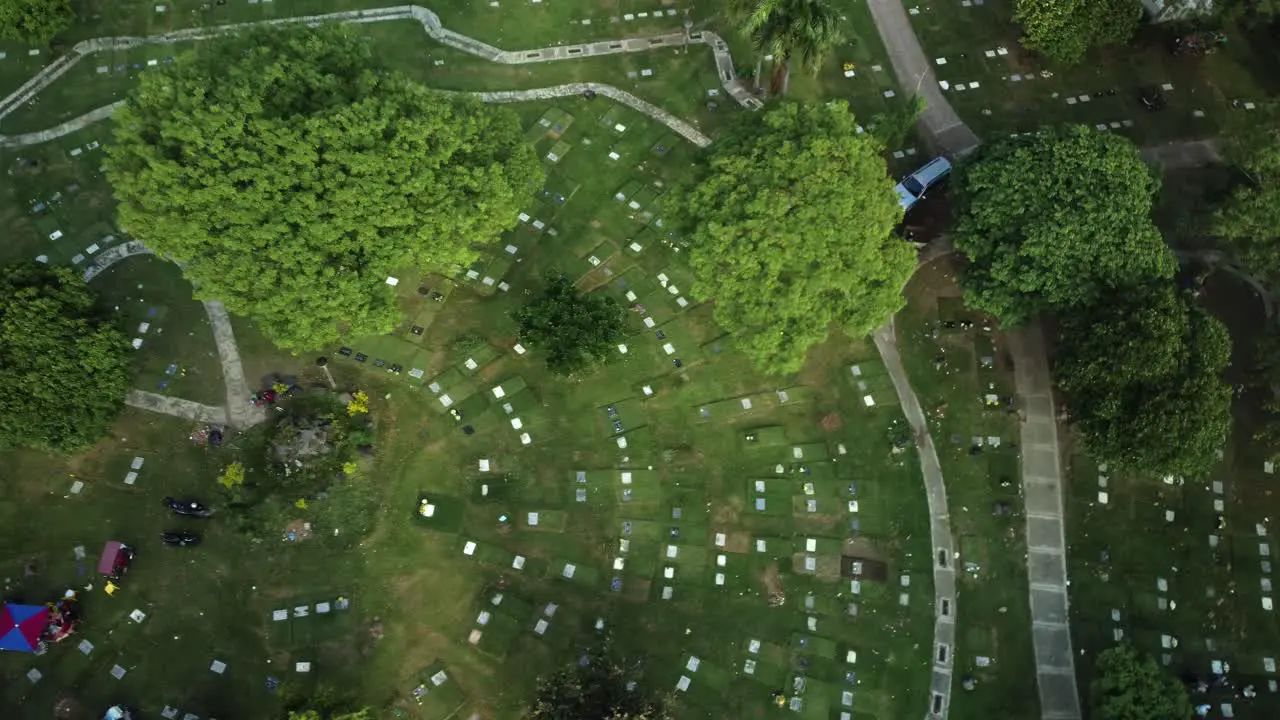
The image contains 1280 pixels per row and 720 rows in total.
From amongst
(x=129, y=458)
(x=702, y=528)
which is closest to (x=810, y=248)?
(x=702, y=528)

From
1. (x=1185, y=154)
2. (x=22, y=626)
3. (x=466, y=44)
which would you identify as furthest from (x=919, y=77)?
(x=22, y=626)

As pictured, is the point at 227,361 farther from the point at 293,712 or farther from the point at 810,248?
the point at 810,248

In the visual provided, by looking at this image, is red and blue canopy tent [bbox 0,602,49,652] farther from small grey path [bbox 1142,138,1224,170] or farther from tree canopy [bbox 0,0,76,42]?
small grey path [bbox 1142,138,1224,170]

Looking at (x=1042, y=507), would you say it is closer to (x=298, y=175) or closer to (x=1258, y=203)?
(x=1258, y=203)

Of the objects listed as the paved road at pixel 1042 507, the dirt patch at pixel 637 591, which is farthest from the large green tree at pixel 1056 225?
the dirt patch at pixel 637 591

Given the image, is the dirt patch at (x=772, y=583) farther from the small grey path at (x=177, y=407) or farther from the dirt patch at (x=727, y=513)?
the small grey path at (x=177, y=407)

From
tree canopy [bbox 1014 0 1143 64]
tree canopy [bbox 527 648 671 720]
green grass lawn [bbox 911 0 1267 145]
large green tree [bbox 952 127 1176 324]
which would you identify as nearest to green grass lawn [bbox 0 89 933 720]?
tree canopy [bbox 527 648 671 720]
